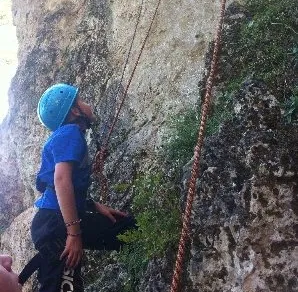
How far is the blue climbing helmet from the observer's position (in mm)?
4395

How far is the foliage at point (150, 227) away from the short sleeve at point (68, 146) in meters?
0.85

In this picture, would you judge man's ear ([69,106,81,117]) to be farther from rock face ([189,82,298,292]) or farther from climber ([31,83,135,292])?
rock face ([189,82,298,292])

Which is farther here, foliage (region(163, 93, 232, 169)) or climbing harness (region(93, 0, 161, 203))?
climbing harness (region(93, 0, 161, 203))

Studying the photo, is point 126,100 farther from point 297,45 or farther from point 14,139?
point 14,139

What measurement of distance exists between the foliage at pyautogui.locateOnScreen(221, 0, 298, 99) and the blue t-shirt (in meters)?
1.76

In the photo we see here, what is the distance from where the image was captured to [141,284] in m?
3.93

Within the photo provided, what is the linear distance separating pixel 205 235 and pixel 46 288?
1.48 meters

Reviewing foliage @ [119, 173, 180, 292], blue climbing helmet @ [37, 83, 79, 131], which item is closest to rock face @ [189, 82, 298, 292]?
foliage @ [119, 173, 180, 292]

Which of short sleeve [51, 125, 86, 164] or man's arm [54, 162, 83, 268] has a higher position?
short sleeve [51, 125, 86, 164]

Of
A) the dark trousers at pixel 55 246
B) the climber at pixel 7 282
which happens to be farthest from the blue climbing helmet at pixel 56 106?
the climber at pixel 7 282

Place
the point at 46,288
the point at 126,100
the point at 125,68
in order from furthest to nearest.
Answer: the point at 125,68 < the point at 126,100 < the point at 46,288

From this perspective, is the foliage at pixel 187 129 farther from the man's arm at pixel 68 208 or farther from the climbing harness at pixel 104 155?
the man's arm at pixel 68 208

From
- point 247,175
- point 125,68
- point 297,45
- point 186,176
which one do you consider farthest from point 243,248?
point 125,68

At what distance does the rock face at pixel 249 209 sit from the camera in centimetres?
323
